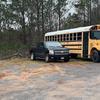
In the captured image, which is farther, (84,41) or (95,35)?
(84,41)

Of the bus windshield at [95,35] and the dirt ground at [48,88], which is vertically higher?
the bus windshield at [95,35]

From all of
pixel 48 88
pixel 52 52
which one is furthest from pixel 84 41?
pixel 48 88

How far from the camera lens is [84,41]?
29.6 metres

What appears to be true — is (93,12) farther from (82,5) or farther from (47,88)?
(47,88)

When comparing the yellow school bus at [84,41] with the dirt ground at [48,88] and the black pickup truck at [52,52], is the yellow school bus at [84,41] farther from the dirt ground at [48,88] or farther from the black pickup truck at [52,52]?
the dirt ground at [48,88]

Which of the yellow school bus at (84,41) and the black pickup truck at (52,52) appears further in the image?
the black pickup truck at (52,52)

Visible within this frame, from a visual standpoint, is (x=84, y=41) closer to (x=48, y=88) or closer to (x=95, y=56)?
(x=95, y=56)

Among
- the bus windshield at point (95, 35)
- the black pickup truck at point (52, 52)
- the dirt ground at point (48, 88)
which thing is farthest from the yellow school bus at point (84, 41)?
the dirt ground at point (48, 88)

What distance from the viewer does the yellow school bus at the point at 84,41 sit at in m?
28.2

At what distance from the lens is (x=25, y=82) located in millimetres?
15859

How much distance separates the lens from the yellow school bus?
2816 cm

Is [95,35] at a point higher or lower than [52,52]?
higher

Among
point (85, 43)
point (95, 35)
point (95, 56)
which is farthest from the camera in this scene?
point (85, 43)

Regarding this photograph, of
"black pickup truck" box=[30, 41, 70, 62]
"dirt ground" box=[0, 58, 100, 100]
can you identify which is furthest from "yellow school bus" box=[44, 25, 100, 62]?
"dirt ground" box=[0, 58, 100, 100]
